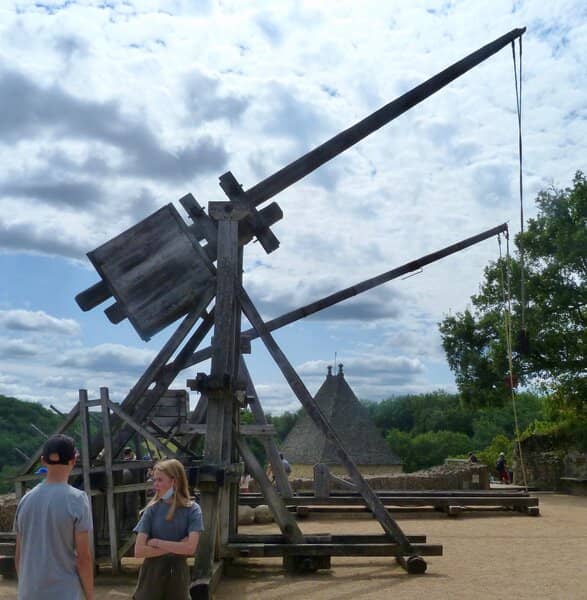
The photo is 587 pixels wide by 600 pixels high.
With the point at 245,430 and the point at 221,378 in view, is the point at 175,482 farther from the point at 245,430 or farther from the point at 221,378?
the point at 245,430

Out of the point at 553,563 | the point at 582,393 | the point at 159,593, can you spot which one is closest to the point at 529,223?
the point at 582,393

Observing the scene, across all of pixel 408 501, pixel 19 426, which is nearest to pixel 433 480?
pixel 408 501

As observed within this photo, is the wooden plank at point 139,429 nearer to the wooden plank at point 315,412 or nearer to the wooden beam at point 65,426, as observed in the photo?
the wooden beam at point 65,426

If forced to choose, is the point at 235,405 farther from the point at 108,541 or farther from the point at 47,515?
the point at 47,515

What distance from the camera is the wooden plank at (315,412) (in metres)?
8.84

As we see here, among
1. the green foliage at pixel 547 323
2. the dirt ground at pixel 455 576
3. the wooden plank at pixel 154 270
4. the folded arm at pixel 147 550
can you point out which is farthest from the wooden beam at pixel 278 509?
the green foliage at pixel 547 323

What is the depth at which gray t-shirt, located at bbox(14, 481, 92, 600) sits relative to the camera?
3.69 m

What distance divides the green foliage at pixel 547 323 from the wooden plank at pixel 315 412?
1601 centimetres

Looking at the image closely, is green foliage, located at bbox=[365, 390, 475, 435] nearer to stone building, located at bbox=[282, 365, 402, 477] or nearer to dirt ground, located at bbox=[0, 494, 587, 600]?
stone building, located at bbox=[282, 365, 402, 477]

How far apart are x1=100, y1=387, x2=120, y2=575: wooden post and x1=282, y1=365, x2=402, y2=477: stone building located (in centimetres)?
2350

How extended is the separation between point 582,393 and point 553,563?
628 inches

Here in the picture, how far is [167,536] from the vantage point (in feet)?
14.8

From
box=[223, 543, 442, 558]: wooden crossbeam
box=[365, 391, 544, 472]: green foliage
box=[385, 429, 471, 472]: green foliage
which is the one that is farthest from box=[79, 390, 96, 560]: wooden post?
box=[385, 429, 471, 472]: green foliage

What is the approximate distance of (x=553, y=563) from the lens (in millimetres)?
9430
